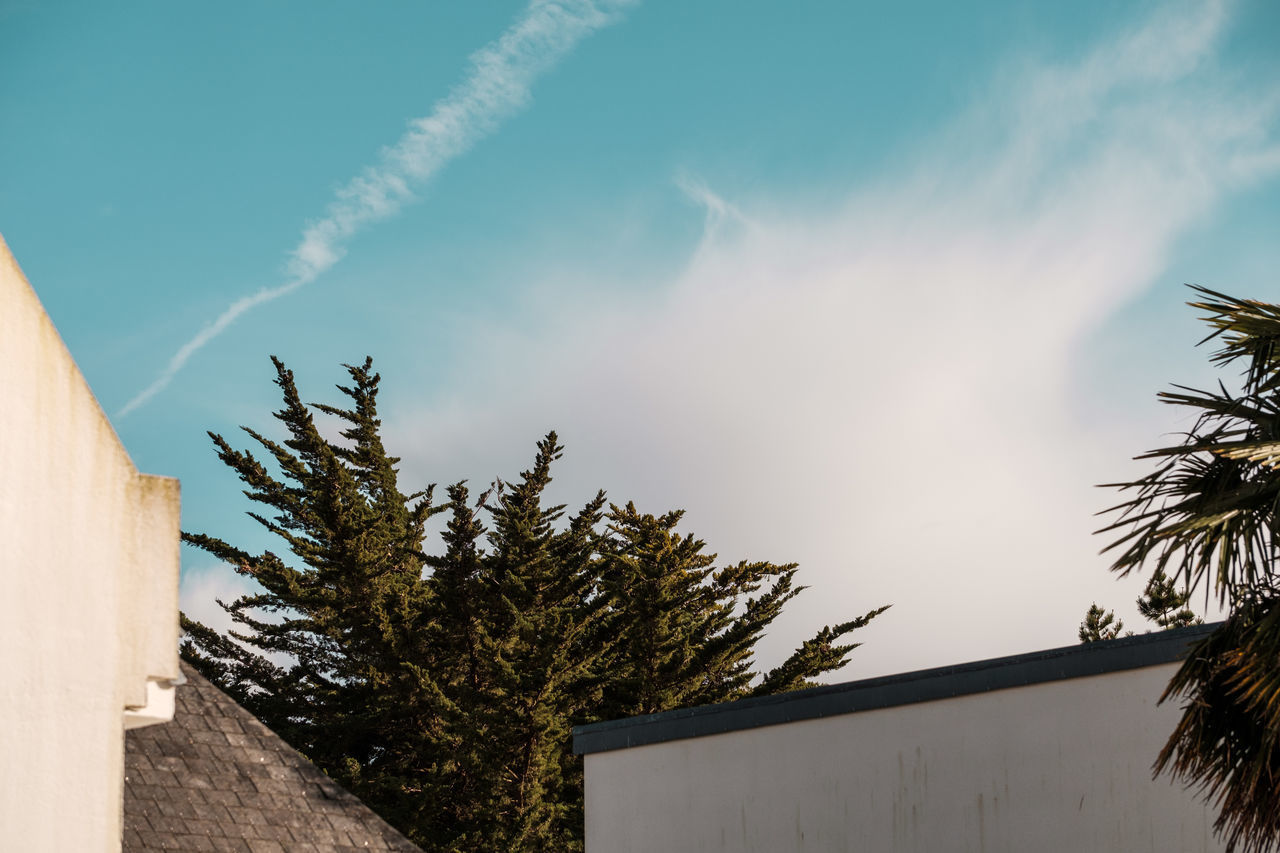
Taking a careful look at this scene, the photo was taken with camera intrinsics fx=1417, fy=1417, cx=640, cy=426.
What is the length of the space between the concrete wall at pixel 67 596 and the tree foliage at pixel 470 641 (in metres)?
22.1

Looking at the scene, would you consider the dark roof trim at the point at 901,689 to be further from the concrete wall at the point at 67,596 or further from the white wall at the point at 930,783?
the concrete wall at the point at 67,596

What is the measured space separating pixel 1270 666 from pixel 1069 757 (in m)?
3.54

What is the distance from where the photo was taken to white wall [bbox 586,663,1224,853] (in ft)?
37.5

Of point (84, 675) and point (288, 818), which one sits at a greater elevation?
point (84, 675)

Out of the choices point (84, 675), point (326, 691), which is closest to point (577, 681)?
point (326, 691)

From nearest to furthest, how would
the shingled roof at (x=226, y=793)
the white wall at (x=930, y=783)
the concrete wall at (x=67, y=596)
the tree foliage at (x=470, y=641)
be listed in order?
the concrete wall at (x=67, y=596), the white wall at (x=930, y=783), the shingled roof at (x=226, y=793), the tree foliage at (x=470, y=641)

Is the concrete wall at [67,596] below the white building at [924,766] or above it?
above

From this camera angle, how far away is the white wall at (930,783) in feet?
37.5

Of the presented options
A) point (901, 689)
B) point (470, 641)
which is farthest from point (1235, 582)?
point (470, 641)

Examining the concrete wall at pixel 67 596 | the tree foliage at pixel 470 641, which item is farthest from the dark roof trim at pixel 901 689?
the tree foliage at pixel 470 641

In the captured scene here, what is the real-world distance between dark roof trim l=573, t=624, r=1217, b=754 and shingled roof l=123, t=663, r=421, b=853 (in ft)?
8.11

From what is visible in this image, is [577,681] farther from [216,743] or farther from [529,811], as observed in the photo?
[216,743]

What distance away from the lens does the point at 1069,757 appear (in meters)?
11.7

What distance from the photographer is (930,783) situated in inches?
484
